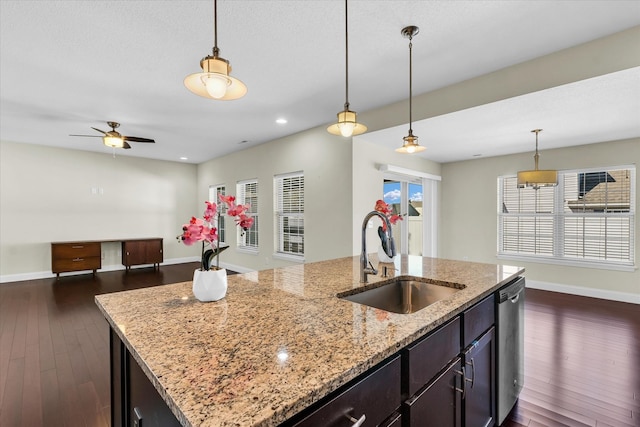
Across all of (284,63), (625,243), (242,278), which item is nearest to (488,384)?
(242,278)

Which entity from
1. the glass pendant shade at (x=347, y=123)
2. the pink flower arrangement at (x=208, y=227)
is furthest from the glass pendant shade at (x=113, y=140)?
the pink flower arrangement at (x=208, y=227)

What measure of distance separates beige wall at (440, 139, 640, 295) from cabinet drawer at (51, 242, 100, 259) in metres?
7.43

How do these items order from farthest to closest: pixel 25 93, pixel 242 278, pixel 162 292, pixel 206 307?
pixel 25 93 < pixel 242 278 < pixel 162 292 < pixel 206 307

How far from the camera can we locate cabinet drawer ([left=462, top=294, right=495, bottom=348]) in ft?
4.75

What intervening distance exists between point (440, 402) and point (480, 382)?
0.53 metres

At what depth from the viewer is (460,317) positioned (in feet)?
4.59

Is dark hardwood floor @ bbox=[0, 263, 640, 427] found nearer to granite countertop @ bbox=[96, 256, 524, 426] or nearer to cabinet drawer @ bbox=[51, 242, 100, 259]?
granite countertop @ bbox=[96, 256, 524, 426]

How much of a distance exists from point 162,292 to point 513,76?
351 centimetres

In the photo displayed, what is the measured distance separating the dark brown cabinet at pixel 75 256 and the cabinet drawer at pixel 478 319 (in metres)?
7.31

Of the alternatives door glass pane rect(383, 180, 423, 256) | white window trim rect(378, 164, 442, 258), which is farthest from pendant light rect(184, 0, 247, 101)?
white window trim rect(378, 164, 442, 258)

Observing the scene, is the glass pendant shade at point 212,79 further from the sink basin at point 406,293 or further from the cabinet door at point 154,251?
the cabinet door at point 154,251

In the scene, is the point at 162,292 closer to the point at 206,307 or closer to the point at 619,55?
the point at 206,307

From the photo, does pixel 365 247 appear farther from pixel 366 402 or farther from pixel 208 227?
pixel 366 402

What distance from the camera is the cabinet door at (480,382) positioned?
1463 millimetres
